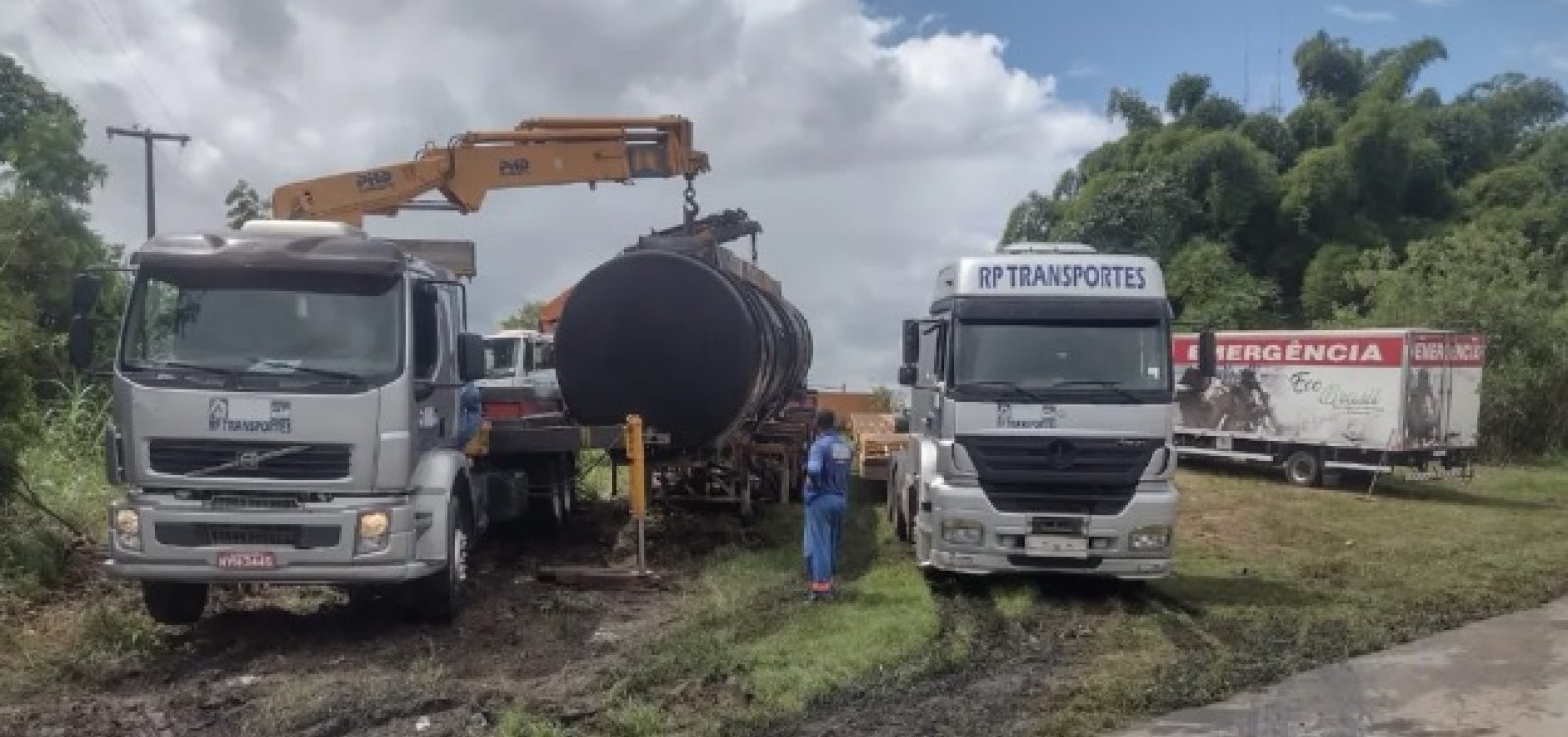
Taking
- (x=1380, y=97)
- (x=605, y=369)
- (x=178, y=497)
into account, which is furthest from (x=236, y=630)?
(x=1380, y=97)

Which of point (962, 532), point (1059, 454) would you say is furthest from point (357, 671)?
point (1059, 454)

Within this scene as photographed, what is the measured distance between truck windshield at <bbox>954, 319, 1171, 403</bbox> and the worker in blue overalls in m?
1.20

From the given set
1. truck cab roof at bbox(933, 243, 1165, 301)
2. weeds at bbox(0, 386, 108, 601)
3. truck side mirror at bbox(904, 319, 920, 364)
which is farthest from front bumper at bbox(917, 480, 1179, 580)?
weeds at bbox(0, 386, 108, 601)

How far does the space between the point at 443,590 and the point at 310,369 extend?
188 centimetres

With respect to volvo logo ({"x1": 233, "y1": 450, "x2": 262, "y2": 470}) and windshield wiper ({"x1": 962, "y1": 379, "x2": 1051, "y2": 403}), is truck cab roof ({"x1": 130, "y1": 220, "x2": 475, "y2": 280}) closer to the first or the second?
volvo logo ({"x1": 233, "y1": 450, "x2": 262, "y2": 470})

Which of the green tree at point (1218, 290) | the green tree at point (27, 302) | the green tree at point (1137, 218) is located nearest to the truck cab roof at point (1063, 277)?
the green tree at point (27, 302)

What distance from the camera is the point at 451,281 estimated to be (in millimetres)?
10164

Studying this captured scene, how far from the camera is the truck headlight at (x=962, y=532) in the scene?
10.5m

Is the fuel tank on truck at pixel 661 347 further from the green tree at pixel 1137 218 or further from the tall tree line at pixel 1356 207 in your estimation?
the green tree at pixel 1137 218

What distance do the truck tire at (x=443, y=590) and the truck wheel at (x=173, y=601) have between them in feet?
4.76

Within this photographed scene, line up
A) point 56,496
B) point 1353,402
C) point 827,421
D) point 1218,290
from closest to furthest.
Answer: point 827,421 < point 56,496 < point 1353,402 < point 1218,290

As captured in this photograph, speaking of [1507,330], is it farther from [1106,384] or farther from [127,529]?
[127,529]

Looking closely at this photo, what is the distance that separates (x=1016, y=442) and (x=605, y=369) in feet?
13.6

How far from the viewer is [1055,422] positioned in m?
10.4
